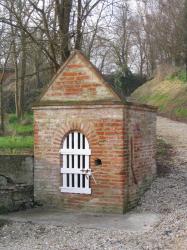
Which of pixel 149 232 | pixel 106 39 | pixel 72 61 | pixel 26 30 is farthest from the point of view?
pixel 106 39

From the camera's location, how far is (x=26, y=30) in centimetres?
1554

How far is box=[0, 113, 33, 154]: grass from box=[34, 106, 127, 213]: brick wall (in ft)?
7.87

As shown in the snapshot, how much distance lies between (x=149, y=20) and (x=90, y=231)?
3615cm

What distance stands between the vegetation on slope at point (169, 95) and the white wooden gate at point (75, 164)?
17.7 meters

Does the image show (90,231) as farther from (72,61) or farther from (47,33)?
(47,33)

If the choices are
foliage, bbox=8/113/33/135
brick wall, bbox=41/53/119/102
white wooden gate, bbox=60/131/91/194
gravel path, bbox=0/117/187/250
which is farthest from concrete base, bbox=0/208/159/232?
foliage, bbox=8/113/33/135

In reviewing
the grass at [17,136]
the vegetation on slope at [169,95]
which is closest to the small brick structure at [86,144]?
the grass at [17,136]

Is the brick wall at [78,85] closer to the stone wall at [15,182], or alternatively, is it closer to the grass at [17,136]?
the stone wall at [15,182]

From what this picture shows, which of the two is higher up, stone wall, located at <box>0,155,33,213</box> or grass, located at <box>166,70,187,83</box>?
grass, located at <box>166,70,187,83</box>

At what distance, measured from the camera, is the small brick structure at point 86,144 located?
11.4 meters

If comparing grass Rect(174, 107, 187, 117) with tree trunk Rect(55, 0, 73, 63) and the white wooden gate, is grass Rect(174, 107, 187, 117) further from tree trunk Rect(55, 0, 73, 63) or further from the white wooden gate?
the white wooden gate

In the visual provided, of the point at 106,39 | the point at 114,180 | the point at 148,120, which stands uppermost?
the point at 106,39

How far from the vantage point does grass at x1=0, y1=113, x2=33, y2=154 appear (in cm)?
1531

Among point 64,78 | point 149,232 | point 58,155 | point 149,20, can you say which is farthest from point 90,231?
point 149,20
